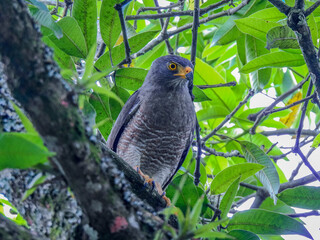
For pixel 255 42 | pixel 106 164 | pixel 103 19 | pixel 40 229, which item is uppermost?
pixel 255 42

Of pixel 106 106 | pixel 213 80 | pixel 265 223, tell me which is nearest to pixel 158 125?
pixel 213 80

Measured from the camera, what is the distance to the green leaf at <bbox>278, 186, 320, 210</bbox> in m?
3.63

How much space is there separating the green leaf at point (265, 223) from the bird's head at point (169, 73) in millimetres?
1756

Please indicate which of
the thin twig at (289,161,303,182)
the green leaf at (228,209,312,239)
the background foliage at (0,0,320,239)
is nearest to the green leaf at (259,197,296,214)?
the background foliage at (0,0,320,239)

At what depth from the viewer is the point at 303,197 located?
3.71 meters

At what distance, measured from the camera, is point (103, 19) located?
11.4 ft

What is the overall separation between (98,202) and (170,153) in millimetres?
2952

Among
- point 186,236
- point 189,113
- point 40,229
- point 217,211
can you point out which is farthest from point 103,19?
point 186,236

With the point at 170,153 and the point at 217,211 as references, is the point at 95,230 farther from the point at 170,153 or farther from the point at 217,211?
the point at 170,153

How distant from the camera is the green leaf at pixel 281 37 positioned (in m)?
3.38

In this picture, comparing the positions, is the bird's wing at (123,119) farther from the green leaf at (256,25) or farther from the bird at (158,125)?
the green leaf at (256,25)

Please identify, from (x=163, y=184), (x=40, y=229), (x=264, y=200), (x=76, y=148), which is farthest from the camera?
(x=163, y=184)

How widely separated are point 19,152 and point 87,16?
87.0 inches

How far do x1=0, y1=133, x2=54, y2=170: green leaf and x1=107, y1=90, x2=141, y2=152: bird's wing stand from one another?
2.86 m
